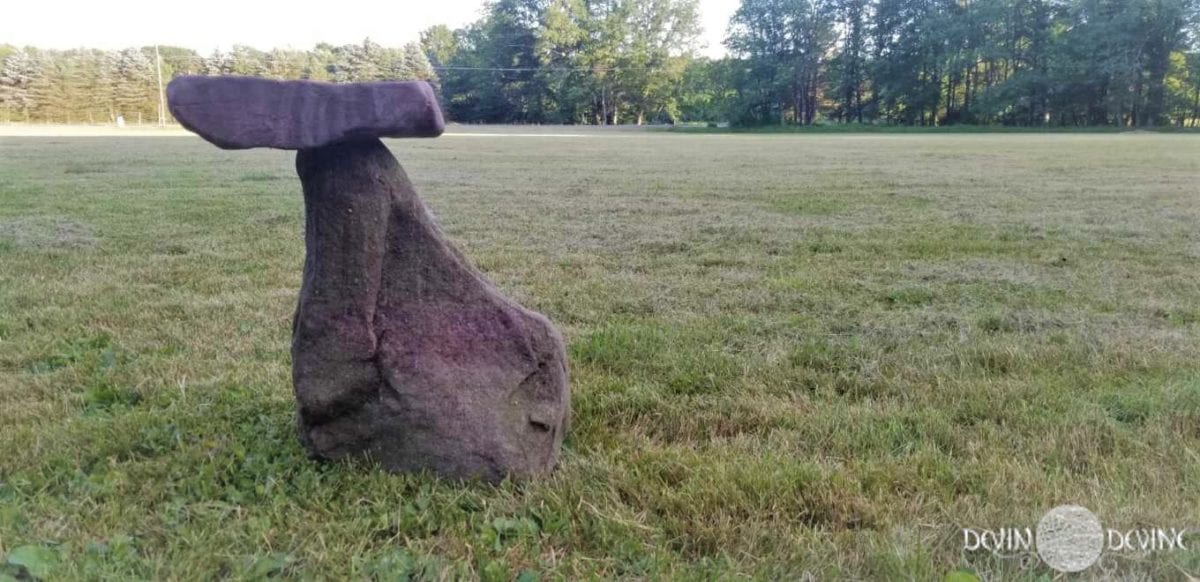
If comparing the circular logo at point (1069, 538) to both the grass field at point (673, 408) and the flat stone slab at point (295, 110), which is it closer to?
the grass field at point (673, 408)

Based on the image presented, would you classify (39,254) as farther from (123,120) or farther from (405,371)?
(123,120)

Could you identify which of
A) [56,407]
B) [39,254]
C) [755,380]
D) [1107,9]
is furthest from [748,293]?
[1107,9]

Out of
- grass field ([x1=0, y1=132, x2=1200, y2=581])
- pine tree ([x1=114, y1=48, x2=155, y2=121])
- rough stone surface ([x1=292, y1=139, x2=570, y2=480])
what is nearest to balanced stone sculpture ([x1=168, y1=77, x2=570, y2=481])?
rough stone surface ([x1=292, y1=139, x2=570, y2=480])

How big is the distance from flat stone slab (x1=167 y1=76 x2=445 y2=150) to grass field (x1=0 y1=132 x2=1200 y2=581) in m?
1.22

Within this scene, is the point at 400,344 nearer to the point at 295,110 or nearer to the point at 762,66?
the point at 295,110

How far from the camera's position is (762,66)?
216ft

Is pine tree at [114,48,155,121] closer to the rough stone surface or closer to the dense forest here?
the dense forest

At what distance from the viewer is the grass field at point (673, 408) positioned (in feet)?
8.14

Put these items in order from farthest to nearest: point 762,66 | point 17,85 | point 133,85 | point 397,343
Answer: point 762,66 < point 133,85 < point 17,85 < point 397,343

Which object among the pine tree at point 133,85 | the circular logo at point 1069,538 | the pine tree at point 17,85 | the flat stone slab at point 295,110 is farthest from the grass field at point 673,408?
the pine tree at point 133,85

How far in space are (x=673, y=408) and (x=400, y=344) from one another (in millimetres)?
1341

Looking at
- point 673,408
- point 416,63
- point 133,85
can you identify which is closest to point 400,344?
point 673,408

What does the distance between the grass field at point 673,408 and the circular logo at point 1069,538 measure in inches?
1.9

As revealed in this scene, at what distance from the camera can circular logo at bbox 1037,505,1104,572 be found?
2393mm
